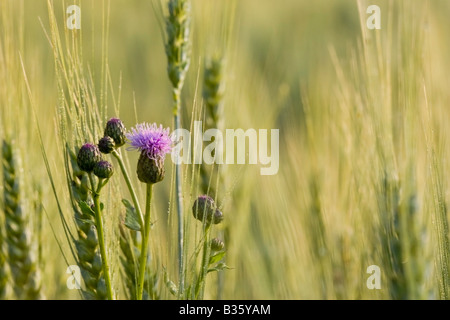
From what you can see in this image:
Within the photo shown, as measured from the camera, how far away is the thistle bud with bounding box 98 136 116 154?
134cm

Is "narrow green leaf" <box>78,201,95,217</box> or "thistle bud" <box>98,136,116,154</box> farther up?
"thistle bud" <box>98,136,116,154</box>

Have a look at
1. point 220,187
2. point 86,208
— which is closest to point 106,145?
point 86,208

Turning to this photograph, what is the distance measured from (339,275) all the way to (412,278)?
32.3 inches

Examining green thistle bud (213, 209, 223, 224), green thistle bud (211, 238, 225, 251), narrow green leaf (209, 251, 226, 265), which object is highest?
green thistle bud (213, 209, 223, 224)

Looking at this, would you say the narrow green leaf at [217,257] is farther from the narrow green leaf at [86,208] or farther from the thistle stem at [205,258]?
the narrow green leaf at [86,208]

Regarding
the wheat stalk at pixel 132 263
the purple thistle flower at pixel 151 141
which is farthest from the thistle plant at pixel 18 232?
the purple thistle flower at pixel 151 141

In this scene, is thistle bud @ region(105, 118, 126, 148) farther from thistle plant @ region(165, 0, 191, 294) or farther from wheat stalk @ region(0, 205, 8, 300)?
wheat stalk @ region(0, 205, 8, 300)

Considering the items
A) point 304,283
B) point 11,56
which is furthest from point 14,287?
point 304,283

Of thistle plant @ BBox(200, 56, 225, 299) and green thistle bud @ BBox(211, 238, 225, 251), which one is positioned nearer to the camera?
green thistle bud @ BBox(211, 238, 225, 251)

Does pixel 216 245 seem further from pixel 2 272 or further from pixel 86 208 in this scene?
pixel 2 272

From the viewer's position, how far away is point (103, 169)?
1.34 metres

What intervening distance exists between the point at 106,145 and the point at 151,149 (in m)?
0.09

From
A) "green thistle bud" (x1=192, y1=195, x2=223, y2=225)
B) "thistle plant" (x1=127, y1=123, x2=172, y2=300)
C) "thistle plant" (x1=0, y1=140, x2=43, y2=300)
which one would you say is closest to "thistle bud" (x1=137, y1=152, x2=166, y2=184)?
"thistle plant" (x1=127, y1=123, x2=172, y2=300)
